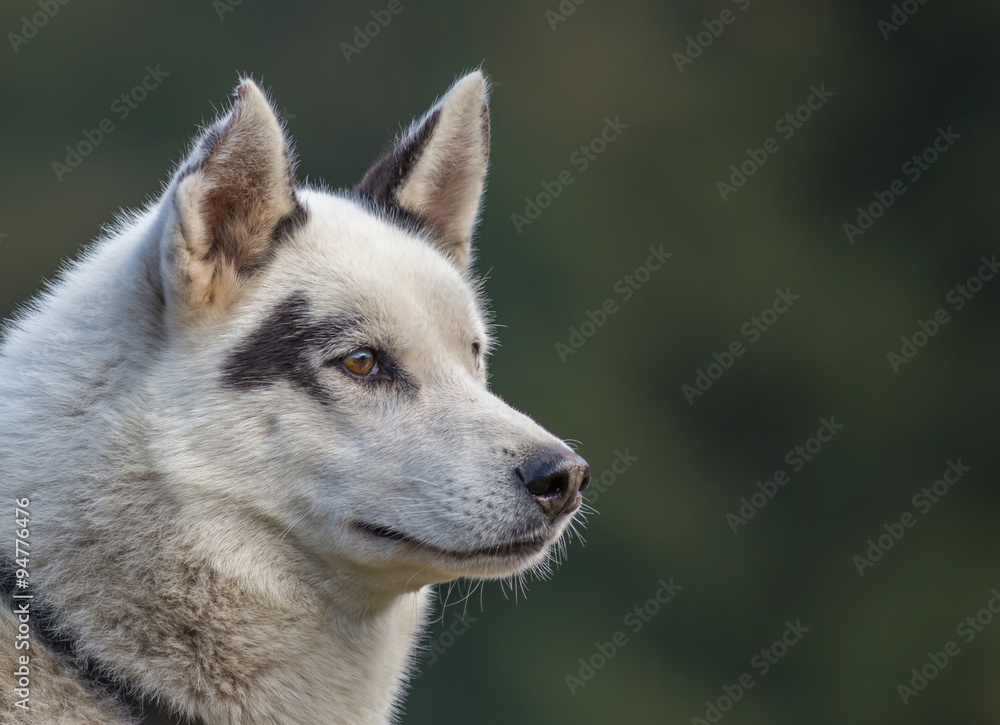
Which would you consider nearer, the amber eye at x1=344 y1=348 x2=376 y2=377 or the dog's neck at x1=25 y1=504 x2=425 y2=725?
the dog's neck at x1=25 y1=504 x2=425 y2=725

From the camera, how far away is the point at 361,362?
321 centimetres

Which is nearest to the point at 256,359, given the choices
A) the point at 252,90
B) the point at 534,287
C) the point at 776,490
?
the point at 252,90

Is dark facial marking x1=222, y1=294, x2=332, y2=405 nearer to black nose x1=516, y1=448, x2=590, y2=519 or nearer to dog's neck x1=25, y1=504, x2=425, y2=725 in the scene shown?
dog's neck x1=25, y1=504, x2=425, y2=725

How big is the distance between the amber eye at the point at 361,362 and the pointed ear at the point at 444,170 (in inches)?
34.9

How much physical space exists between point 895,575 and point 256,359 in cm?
1255

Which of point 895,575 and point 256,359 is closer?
point 256,359

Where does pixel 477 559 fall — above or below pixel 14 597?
above

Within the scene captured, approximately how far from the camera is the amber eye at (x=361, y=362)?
3.19 meters

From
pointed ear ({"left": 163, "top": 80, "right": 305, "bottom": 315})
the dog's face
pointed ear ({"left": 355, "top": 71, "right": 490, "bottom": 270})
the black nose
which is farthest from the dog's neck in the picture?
pointed ear ({"left": 355, "top": 71, "right": 490, "bottom": 270})

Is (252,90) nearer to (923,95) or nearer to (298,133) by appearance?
(298,133)

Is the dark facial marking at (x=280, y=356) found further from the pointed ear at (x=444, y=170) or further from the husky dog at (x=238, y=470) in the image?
the pointed ear at (x=444, y=170)

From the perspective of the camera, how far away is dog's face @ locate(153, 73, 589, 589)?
9.81 ft

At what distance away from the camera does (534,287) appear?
14.1 meters

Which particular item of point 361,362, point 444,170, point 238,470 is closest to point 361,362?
point 361,362
